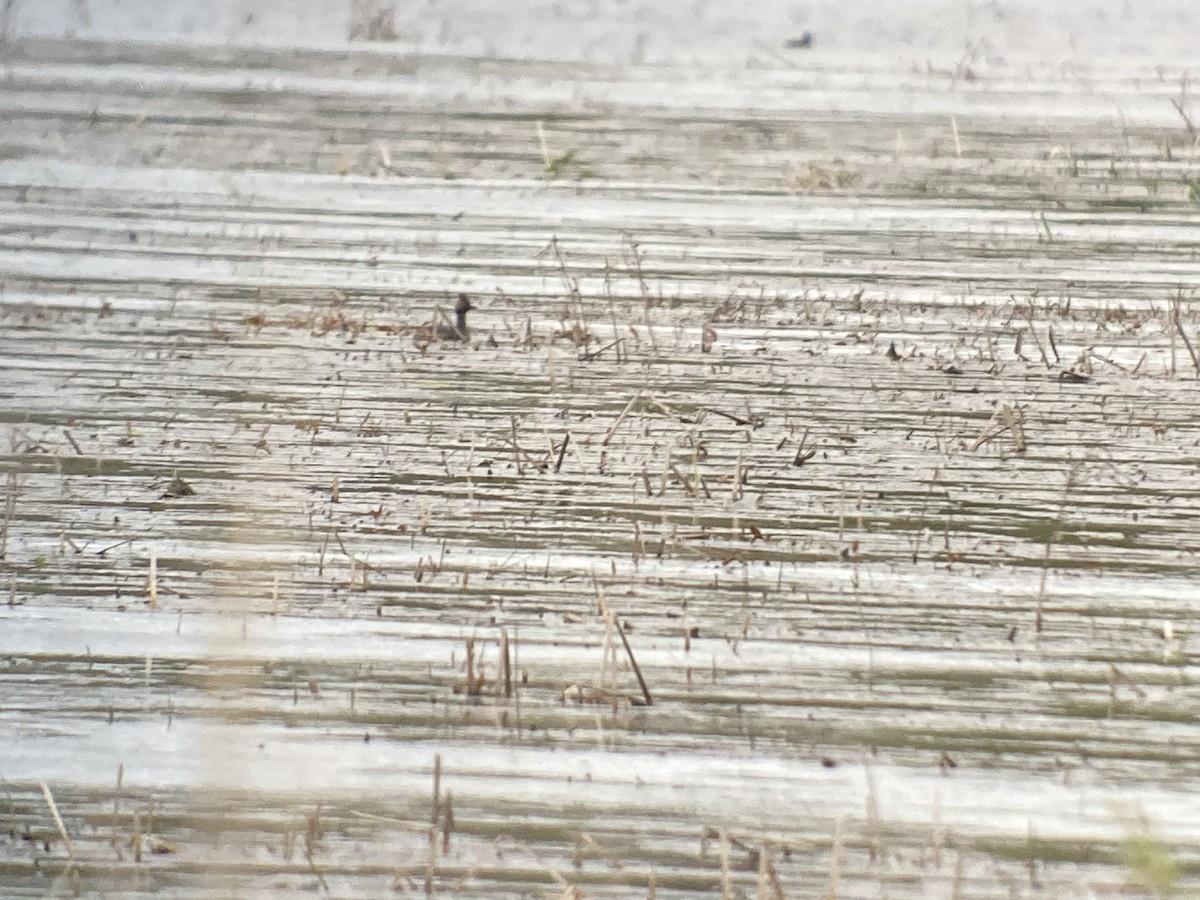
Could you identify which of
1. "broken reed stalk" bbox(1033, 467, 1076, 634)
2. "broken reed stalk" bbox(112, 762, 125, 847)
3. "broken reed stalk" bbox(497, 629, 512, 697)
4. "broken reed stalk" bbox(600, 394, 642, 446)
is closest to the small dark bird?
"broken reed stalk" bbox(600, 394, 642, 446)

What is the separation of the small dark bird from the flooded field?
0.04 meters

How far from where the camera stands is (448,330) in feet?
19.8

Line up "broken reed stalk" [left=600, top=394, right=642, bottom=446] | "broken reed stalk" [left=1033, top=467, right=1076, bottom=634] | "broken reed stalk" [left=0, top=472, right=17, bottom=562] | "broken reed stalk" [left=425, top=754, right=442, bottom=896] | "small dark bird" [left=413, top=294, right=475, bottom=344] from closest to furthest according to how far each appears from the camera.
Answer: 1. "broken reed stalk" [left=425, top=754, right=442, bottom=896]
2. "broken reed stalk" [left=1033, top=467, right=1076, bottom=634]
3. "broken reed stalk" [left=0, top=472, right=17, bottom=562]
4. "broken reed stalk" [left=600, top=394, right=642, bottom=446]
5. "small dark bird" [left=413, top=294, right=475, bottom=344]

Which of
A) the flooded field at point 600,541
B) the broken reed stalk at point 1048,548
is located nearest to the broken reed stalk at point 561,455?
the flooded field at point 600,541

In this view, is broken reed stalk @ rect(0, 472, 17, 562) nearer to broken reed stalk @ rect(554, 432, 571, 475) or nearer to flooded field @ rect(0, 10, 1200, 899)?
flooded field @ rect(0, 10, 1200, 899)

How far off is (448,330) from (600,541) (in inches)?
85.2

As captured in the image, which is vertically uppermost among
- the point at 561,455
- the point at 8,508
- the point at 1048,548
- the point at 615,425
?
the point at 615,425

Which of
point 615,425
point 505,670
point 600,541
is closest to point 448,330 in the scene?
point 615,425

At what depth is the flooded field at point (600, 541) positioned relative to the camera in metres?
Result: 2.65

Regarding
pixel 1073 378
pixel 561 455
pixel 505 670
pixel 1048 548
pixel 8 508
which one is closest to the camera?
pixel 505 670

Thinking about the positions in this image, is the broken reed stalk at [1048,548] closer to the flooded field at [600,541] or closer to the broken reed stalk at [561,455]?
the flooded field at [600,541]

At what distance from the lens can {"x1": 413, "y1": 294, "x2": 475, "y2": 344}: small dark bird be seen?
19.6 feet

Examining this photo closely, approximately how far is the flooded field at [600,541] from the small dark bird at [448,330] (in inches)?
1.7

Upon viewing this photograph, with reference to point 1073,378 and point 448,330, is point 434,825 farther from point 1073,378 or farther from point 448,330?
point 448,330
